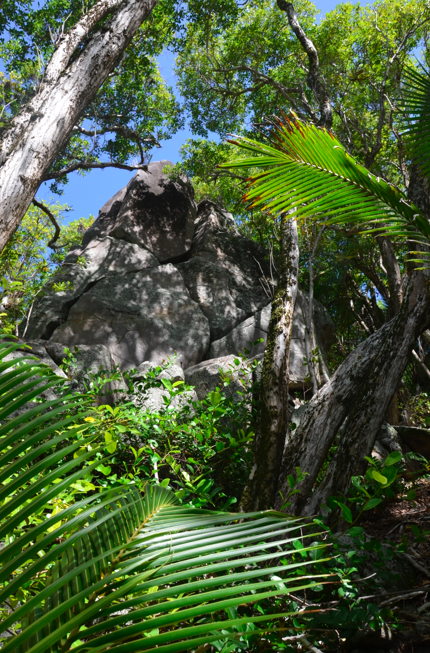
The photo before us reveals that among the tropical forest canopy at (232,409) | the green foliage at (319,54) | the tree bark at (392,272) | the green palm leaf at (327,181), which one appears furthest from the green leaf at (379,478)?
the green foliage at (319,54)

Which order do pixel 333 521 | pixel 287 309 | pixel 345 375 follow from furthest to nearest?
pixel 287 309, pixel 345 375, pixel 333 521

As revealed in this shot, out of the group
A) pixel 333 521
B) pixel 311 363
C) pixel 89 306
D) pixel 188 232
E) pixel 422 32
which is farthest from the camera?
pixel 188 232

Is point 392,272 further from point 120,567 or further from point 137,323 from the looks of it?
point 120,567

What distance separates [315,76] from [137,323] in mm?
5296

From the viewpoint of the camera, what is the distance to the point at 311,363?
4.86 metres

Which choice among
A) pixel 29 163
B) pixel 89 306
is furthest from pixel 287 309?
pixel 89 306

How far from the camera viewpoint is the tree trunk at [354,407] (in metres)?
3.01

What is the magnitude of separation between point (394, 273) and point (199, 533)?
7040 millimetres

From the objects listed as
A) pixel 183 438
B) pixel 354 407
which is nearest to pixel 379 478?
pixel 354 407

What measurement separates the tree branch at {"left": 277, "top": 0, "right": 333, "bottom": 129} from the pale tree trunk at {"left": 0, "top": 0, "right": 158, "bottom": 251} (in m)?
2.47

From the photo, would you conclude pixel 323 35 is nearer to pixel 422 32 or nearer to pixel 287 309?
pixel 422 32

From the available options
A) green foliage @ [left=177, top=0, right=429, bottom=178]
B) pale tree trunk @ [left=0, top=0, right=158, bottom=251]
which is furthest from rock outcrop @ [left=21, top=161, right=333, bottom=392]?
pale tree trunk @ [left=0, top=0, right=158, bottom=251]

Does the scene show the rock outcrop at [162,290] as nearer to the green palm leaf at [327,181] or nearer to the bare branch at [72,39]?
the bare branch at [72,39]

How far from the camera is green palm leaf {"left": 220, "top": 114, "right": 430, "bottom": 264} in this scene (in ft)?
5.47
